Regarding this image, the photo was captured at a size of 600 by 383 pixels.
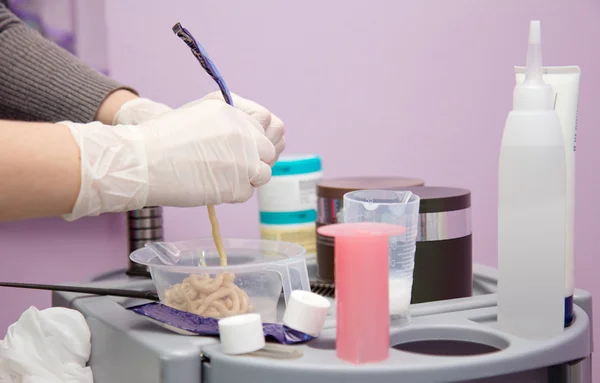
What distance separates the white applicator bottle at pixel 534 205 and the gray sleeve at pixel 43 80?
0.78m

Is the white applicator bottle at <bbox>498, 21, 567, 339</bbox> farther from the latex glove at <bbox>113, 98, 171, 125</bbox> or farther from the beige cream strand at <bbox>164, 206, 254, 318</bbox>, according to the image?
the latex glove at <bbox>113, 98, 171, 125</bbox>

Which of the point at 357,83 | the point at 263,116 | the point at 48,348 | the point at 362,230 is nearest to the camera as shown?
the point at 362,230

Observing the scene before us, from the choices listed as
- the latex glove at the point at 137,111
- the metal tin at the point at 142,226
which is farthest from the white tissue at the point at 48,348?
the latex glove at the point at 137,111

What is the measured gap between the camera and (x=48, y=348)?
92 centimetres

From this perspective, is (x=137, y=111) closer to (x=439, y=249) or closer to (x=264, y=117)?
(x=264, y=117)

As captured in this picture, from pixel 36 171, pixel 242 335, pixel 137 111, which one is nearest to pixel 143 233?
pixel 137 111

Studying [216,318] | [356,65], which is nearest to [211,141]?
[216,318]

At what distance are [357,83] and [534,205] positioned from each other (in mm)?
917

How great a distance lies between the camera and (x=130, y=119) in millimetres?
1219

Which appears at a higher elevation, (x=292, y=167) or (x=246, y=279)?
(x=292, y=167)

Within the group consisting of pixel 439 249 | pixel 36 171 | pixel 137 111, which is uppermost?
pixel 137 111

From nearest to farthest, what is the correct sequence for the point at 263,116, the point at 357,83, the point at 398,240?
1. the point at 398,240
2. the point at 263,116
3. the point at 357,83

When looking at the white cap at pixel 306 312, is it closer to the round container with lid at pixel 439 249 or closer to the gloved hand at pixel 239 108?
the round container with lid at pixel 439 249

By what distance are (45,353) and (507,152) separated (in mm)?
625
